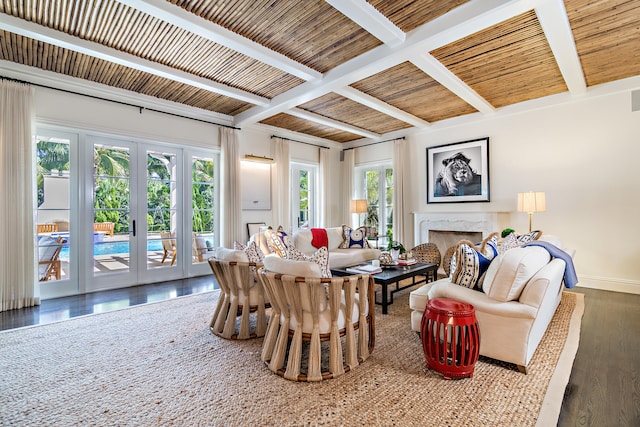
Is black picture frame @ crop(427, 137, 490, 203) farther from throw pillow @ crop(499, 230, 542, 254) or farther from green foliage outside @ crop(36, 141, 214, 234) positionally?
green foliage outside @ crop(36, 141, 214, 234)

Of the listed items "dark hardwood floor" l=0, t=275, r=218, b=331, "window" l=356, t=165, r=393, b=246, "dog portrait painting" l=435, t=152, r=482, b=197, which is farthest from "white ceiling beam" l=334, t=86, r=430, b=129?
"dark hardwood floor" l=0, t=275, r=218, b=331

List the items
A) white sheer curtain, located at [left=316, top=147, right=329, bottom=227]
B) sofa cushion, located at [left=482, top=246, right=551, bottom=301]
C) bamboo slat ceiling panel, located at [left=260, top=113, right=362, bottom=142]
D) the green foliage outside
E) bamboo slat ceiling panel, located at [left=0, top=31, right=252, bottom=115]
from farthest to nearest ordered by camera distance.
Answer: white sheer curtain, located at [left=316, top=147, right=329, bottom=227] < bamboo slat ceiling panel, located at [left=260, top=113, right=362, bottom=142] < the green foliage outside < bamboo slat ceiling panel, located at [left=0, top=31, right=252, bottom=115] < sofa cushion, located at [left=482, top=246, right=551, bottom=301]

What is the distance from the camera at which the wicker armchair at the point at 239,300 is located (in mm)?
2809

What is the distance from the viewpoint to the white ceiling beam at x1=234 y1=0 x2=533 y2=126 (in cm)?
273

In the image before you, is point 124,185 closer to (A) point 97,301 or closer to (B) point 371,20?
(A) point 97,301

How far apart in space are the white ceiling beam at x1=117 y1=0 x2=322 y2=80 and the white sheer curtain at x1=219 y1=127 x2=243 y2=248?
2.39 m

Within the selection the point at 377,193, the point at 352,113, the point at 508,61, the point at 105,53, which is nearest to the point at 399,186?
the point at 377,193

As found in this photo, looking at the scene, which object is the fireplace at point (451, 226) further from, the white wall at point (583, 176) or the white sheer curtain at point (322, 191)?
the white sheer curtain at point (322, 191)

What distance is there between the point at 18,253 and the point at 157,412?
359 centimetres

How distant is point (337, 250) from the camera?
5703 millimetres

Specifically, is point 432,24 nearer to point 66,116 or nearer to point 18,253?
point 66,116

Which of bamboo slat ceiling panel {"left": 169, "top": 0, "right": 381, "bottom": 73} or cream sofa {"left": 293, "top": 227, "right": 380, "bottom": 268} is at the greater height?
bamboo slat ceiling panel {"left": 169, "top": 0, "right": 381, "bottom": 73}

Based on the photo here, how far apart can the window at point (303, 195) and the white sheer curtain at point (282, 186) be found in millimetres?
518

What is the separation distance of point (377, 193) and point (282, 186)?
242 cm
